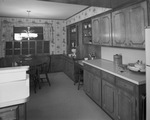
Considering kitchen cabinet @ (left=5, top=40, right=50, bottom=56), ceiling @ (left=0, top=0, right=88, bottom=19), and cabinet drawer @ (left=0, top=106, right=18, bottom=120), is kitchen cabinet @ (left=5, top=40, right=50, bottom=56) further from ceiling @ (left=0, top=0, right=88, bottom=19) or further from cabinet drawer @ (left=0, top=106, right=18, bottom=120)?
cabinet drawer @ (left=0, top=106, right=18, bottom=120)

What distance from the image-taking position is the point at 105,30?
307 centimetres

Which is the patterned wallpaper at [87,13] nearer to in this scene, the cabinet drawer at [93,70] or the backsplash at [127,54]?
the backsplash at [127,54]

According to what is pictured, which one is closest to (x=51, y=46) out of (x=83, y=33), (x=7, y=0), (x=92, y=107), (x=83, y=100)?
(x=83, y=33)

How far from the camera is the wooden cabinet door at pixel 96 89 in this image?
280 cm

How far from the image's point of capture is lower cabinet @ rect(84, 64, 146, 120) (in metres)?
1.79

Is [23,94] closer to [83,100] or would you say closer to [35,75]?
[83,100]

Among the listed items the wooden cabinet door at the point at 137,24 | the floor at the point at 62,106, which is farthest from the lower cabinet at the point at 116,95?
the wooden cabinet door at the point at 137,24

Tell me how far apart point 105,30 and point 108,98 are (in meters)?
1.56

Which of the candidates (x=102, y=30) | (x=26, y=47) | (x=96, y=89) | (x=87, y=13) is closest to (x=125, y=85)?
(x=96, y=89)

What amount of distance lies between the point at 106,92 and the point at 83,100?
93 cm

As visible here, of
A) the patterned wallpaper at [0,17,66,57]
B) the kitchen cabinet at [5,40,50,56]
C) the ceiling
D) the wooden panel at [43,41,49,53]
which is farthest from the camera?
the wooden panel at [43,41,49,53]

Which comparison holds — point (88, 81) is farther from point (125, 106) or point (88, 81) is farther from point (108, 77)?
point (125, 106)

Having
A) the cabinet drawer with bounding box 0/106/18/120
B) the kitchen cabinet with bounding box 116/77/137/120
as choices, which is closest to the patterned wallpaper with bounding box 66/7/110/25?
the kitchen cabinet with bounding box 116/77/137/120

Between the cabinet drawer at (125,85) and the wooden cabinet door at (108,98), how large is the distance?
0.20 meters
